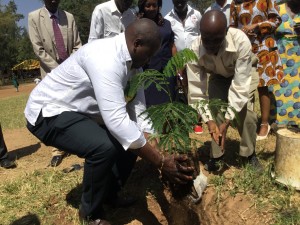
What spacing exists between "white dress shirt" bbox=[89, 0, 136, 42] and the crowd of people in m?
0.01

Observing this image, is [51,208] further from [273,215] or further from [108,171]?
[273,215]

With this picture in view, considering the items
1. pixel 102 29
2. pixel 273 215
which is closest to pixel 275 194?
pixel 273 215

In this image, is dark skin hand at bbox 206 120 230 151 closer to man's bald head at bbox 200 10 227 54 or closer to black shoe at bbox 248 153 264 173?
black shoe at bbox 248 153 264 173

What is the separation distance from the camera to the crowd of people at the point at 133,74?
239cm

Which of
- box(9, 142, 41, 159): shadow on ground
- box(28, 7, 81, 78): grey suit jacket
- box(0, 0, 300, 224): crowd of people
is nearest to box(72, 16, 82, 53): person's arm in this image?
box(0, 0, 300, 224): crowd of people

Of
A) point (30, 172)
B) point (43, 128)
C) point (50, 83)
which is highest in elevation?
point (50, 83)

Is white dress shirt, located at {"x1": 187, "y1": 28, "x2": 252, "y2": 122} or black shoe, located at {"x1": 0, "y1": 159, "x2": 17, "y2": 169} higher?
white dress shirt, located at {"x1": 187, "y1": 28, "x2": 252, "y2": 122}

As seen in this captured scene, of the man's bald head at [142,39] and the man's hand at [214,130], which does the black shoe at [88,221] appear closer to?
the man's hand at [214,130]

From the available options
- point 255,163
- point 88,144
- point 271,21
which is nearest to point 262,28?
point 271,21

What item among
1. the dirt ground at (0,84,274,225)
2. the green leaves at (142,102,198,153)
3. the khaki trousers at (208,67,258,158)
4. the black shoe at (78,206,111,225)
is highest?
the green leaves at (142,102,198,153)

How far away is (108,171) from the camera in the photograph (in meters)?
2.66

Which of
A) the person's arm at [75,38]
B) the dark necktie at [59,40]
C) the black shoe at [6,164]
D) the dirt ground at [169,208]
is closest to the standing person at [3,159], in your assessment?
the black shoe at [6,164]

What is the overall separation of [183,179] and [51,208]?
1.49m

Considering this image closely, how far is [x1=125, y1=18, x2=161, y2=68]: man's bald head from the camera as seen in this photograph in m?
2.29
